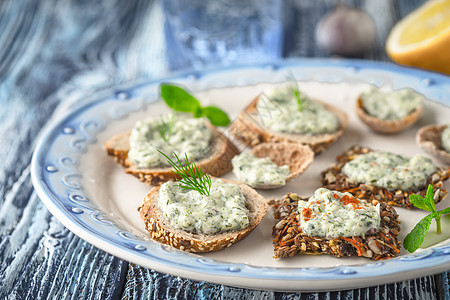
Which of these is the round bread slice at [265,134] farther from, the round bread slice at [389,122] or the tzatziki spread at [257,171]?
the tzatziki spread at [257,171]

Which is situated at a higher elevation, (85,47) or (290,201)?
(290,201)

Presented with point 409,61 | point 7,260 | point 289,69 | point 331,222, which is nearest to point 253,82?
point 289,69

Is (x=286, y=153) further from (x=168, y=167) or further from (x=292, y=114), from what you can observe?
(x=168, y=167)

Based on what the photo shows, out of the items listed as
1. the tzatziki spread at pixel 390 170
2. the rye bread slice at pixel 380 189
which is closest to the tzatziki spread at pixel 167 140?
the rye bread slice at pixel 380 189

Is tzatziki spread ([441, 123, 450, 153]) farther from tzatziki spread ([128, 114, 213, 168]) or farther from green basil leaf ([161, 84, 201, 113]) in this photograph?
green basil leaf ([161, 84, 201, 113])

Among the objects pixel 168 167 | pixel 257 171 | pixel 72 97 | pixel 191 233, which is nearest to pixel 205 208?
pixel 191 233

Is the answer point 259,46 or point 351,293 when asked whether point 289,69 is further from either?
point 351,293
